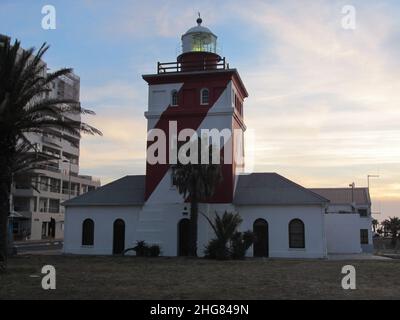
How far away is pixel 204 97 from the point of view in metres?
33.4

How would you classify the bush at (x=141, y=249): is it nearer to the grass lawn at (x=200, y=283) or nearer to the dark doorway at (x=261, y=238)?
the dark doorway at (x=261, y=238)

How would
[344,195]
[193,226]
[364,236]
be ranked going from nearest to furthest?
[193,226] → [364,236] → [344,195]

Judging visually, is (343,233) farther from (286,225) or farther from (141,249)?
(141,249)

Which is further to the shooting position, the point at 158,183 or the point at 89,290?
the point at 158,183

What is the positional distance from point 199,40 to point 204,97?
429 centimetres

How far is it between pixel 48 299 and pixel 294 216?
21.8 metres

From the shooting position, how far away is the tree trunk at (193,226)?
2972 cm

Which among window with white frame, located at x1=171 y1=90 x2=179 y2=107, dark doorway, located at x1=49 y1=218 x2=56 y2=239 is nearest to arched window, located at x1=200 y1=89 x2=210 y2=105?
window with white frame, located at x1=171 y1=90 x2=179 y2=107

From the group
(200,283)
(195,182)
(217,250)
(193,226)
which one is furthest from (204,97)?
(200,283)

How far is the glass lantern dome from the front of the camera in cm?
3441
